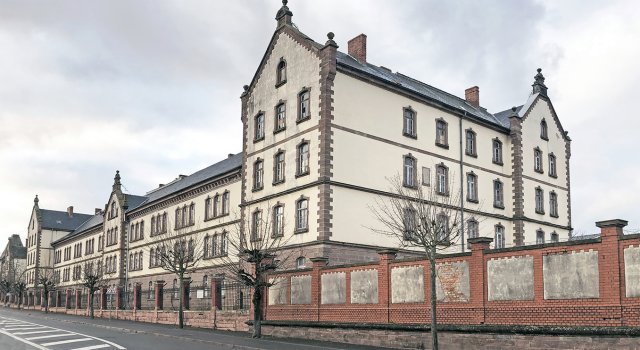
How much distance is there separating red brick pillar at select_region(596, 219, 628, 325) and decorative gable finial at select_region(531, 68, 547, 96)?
32675 millimetres

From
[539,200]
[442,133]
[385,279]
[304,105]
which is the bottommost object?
[385,279]

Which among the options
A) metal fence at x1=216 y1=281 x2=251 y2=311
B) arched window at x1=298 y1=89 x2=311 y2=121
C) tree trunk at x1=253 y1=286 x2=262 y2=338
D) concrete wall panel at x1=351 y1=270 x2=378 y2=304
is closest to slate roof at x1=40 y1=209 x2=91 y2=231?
metal fence at x1=216 y1=281 x2=251 y2=311

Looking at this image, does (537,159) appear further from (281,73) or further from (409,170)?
(281,73)

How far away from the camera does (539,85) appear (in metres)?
48.7

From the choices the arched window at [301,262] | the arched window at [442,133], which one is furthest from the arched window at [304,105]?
the arched window at [442,133]

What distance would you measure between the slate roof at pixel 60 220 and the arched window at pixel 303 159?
84.0 metres

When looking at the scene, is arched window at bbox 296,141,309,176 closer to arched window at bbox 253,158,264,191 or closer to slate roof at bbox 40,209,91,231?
arched window at bbox 253,158,264,191

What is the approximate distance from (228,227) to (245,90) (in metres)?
11.2

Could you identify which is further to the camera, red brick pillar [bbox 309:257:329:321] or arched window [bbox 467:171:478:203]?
arched window [bbox 467:171:478:203]

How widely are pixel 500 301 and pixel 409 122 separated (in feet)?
63.5

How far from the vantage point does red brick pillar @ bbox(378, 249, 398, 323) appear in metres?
24.4

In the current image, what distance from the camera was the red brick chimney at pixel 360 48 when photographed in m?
40.5

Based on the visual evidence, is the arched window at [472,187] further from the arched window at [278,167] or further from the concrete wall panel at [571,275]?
the concrete wall panel at [571,275]

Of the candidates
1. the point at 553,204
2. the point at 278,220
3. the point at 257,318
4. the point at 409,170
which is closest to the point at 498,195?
the point at 553,204
